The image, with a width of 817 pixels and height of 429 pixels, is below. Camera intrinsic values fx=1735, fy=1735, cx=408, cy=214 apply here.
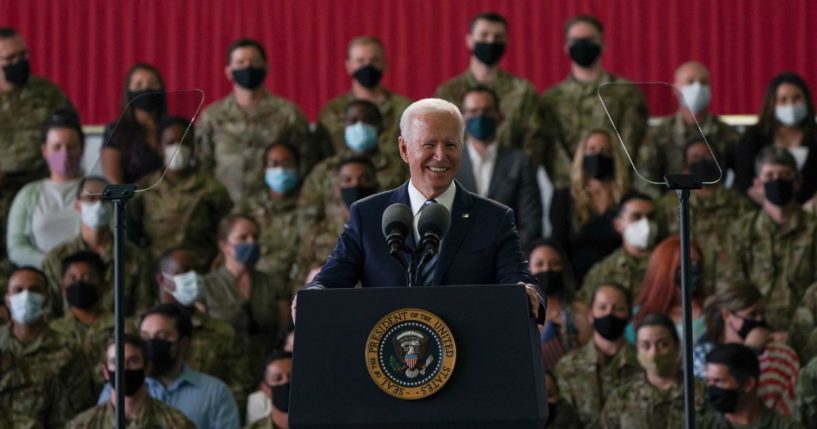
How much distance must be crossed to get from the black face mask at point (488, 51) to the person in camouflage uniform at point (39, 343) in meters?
2.53

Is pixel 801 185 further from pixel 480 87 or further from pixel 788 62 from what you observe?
pixel 788 62

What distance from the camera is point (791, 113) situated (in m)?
8.62

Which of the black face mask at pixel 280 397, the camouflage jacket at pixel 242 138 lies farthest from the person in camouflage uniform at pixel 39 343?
the camouflage jacket at pixel 242 138

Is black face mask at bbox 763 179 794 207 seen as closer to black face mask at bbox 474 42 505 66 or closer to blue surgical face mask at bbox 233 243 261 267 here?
black face mask at bbox 474 42 505 66

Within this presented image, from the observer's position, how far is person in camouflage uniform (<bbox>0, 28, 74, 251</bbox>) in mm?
8961

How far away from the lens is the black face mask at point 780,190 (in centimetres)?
830

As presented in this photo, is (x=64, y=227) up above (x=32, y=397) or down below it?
above

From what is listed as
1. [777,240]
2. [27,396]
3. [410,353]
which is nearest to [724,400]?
[777,240]

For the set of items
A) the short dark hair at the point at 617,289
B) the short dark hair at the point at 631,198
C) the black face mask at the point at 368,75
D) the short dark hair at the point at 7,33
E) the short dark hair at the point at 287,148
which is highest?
the short dark hair at the point at 7,33

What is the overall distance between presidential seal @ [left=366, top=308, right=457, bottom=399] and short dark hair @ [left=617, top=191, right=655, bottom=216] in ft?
15.0

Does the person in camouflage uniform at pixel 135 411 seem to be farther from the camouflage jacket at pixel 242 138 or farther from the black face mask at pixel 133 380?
the camouflage jacket at pixel 242 138

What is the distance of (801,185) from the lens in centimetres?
849

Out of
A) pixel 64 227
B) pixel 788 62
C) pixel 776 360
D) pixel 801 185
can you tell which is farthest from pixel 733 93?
pixel 64 227

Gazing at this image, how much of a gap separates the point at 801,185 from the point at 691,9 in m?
3.01
